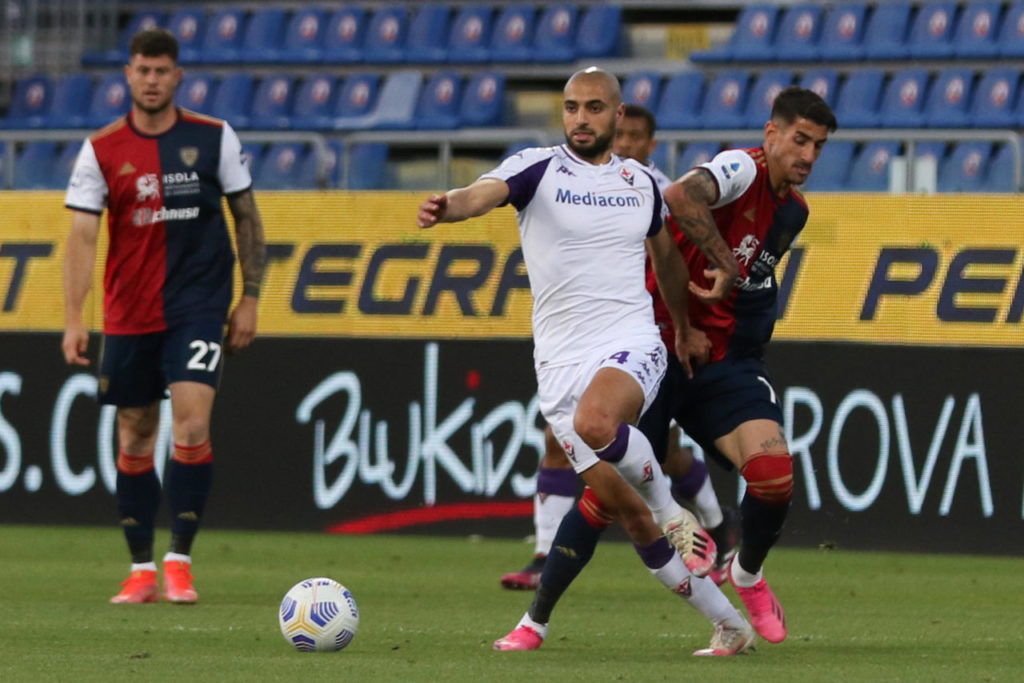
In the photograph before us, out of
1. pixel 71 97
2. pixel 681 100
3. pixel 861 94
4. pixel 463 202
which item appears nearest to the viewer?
pixel 463 202

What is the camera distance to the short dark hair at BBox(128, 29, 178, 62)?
7523mm

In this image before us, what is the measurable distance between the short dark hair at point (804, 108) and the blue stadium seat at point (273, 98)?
13448 mm

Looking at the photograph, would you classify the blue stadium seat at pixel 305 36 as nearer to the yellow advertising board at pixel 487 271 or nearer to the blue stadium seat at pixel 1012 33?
the blue stadium seat at pixel 1012 33

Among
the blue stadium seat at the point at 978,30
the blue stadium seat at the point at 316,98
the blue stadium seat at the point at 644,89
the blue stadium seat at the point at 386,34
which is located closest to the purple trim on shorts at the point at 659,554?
the blue stadium seat at the point at 644,89

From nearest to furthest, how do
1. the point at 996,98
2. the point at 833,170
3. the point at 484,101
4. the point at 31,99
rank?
1. the point at 833,170
2. the point at 996,98
3. the point at 484,101
4. the point at 31,99

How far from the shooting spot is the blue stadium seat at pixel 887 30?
18.5 meters

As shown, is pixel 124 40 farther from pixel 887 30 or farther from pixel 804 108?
pixel 804 108

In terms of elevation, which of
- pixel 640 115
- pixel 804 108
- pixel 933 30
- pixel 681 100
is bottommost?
pixel 681 100

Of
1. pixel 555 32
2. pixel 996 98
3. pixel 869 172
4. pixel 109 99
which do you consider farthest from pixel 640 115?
pixel 109 99

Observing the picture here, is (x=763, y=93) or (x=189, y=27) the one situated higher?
(x=189, y=27)

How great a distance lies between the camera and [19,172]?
13.9 metres

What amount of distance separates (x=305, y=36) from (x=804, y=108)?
1520 cm

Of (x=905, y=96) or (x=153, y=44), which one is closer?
(x=153, y=44)

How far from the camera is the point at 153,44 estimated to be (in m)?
7.52
